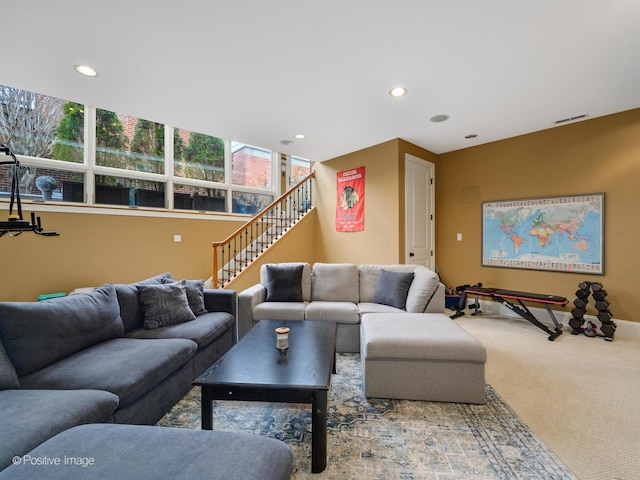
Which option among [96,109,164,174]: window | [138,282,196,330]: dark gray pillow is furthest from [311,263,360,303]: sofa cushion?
[96,109,164,174]: window

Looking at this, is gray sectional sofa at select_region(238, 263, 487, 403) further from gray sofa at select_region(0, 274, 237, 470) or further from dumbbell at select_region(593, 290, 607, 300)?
dumbbell at select_region(593, 290, 607, 300)

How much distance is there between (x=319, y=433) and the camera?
1.49 meters

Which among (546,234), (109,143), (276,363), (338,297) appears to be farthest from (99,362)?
(546,234)

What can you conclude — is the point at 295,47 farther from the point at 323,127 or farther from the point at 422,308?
the point at 422,308

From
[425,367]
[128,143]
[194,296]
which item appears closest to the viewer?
[425,367]

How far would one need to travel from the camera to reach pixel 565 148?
13.0 ft

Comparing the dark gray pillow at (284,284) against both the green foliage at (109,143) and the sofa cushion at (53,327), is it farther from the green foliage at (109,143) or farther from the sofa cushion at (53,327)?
the green foliage at (109,143)

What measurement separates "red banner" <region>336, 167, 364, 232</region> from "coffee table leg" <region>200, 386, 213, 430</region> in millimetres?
3846

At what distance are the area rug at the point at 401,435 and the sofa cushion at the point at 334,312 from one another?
2.69 feet

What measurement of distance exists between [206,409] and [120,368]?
1.99 ft

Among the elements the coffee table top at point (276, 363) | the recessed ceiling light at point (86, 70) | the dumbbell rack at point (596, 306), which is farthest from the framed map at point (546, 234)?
the recessed ceiling light at point (86, 70)

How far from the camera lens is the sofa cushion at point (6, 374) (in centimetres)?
147

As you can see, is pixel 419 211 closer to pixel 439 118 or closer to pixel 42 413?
pixel 439 118

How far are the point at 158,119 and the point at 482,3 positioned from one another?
3499 millimetres
